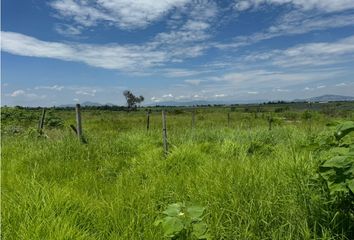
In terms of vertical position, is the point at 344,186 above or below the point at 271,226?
above

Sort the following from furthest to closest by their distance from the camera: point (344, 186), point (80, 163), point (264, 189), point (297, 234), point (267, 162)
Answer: point (80, 163) → point (267, 162) → point (264, 189) → point (297, 234) → point (344, 186)

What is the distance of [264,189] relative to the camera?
491 cm

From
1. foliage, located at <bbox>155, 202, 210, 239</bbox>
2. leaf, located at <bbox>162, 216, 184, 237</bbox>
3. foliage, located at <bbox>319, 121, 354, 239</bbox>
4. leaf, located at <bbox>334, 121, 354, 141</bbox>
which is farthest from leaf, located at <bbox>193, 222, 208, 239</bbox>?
leaf, located at <bbox>334, 121, 354, 141</bbox>

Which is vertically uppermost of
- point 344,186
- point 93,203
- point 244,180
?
point 344,186

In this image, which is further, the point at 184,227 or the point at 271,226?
the point at 271,226

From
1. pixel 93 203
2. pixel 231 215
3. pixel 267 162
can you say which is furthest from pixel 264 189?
pixel 93 203

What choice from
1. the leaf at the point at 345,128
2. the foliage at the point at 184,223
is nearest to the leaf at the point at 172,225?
the foliage at the point at 184,223

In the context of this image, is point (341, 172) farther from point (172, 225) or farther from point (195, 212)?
point (172, 225)

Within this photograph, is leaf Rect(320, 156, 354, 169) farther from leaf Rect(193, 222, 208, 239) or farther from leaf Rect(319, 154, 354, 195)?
leaf Rect(193, 222, 208, 239)

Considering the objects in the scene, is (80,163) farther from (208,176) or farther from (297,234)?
(297,234)

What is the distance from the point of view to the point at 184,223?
3646 mm

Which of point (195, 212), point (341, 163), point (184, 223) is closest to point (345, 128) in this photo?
point (341, 163)

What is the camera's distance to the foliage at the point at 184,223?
355 cm

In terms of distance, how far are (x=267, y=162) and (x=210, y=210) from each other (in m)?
1.83
